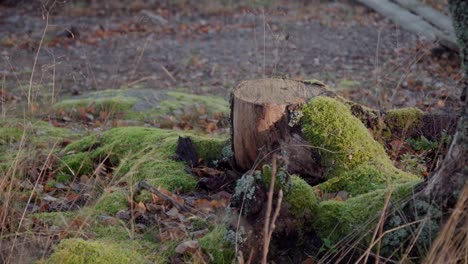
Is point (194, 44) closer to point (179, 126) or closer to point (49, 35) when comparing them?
point (49, 35)

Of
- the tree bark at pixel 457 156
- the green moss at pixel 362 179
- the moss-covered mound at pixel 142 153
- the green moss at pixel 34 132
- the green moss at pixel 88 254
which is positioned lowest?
the green moss at pixel 34 132

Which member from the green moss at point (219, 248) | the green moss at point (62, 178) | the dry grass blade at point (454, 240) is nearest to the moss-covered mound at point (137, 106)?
the green moss at point (62, 178)

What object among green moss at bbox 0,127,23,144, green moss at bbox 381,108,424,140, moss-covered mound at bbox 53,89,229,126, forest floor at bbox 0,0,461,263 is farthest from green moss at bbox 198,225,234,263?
moss-covered mound at bbox 53,89,229,126

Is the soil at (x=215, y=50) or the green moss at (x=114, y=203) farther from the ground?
the green moss at (x=114, y=203)

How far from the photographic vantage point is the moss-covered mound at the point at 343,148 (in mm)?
4270

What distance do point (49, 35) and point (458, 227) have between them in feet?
32.0

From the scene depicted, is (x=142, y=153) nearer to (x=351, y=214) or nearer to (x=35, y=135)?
(x=35, y=135)

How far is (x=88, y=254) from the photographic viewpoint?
11.3 feet

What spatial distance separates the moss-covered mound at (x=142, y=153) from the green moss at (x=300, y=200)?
1394 mm

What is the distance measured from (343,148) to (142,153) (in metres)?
1.73

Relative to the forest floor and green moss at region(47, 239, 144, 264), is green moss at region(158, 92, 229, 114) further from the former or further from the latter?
green moss at region(47, 239, 144, 264)

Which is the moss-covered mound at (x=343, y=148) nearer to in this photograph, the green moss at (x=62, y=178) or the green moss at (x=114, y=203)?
the green moss at (x=114, y=203)

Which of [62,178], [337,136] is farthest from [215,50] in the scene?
[337,136]

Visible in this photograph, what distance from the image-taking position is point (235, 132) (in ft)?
15.5
